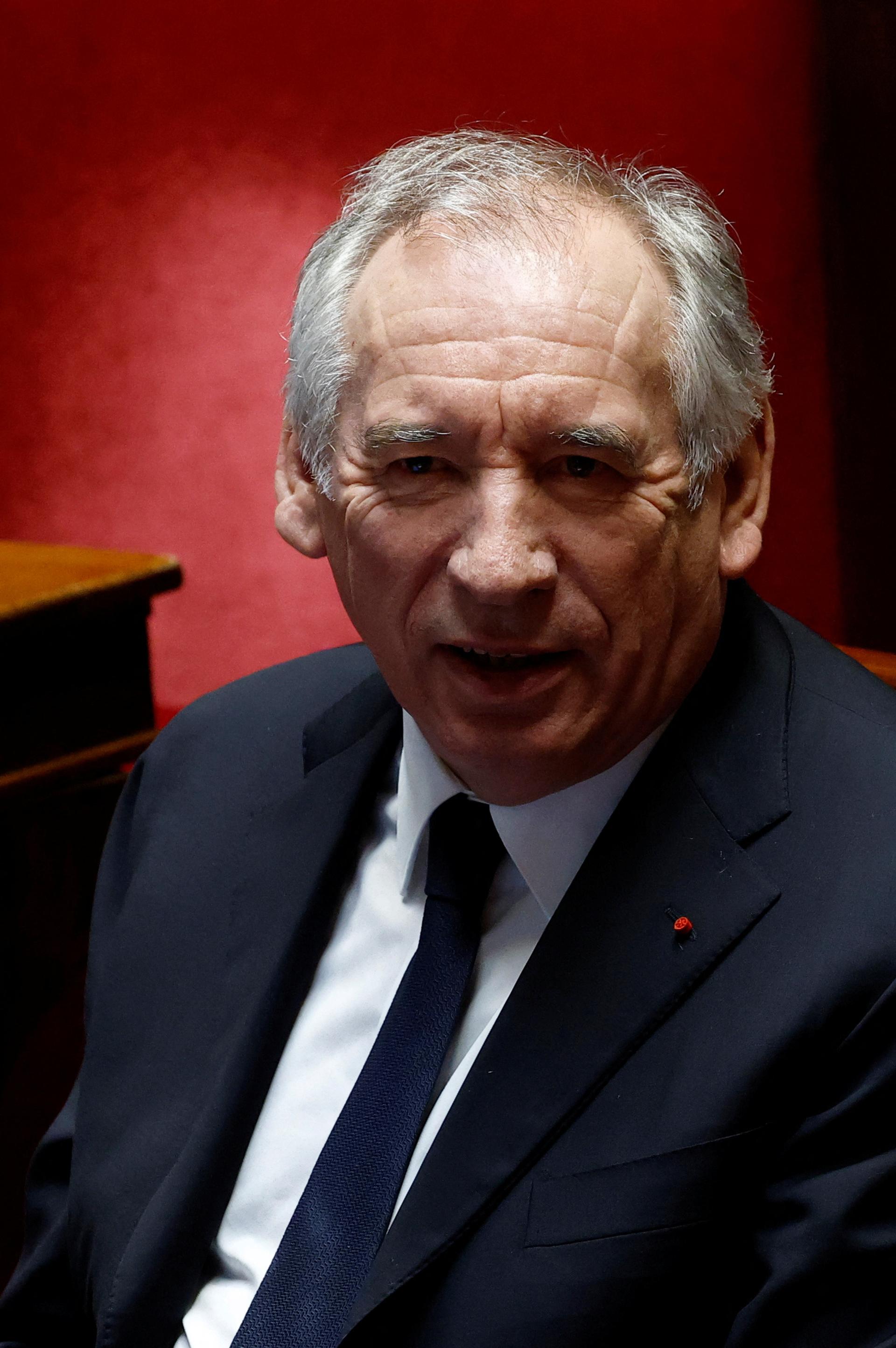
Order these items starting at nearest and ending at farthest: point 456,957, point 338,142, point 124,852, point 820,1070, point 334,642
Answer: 1. point 820,1070
2. point 456,957
3. point 124,852
4. point 338,142
5. point 334,642

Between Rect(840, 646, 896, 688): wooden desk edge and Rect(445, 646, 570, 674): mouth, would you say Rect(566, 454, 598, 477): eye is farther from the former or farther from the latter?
Rect(840, 646, 896, 688): wooden desk edge

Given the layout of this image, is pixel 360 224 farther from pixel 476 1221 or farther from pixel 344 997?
pixel 476 1221

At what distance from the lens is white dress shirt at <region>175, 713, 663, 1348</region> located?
1.24m

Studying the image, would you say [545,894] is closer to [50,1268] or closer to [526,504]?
[526,504]

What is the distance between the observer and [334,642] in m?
2.63

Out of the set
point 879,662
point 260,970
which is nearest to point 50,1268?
point 260,970

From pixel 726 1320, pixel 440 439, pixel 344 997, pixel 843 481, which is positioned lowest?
pixel 726 1320

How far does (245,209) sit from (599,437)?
1640 millimetres

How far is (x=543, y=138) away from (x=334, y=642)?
1398mm

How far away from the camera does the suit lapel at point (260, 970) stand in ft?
4.08

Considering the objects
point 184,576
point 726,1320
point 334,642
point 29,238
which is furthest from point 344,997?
point 29,238

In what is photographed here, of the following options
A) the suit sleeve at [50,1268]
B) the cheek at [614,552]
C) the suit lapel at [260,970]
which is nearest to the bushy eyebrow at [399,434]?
the cheek at [614,552]

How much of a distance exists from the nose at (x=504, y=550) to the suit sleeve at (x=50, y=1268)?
0.65 metres

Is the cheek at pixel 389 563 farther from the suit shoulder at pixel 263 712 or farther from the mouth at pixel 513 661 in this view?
the suit shoulder at pixel 263 712
